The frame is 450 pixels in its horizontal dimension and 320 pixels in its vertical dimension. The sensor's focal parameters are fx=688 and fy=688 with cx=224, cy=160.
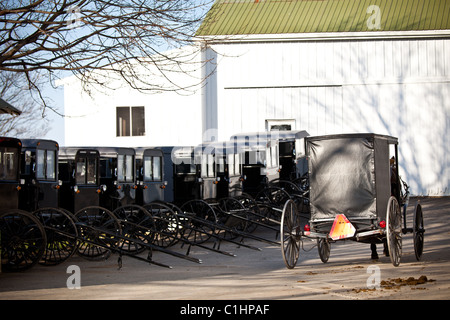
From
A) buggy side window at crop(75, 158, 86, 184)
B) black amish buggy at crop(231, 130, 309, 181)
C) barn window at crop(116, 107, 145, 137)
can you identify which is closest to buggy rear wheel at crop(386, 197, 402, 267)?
buggy side window at crop(75, 158, 86, 184)

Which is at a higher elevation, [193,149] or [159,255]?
[193,149]

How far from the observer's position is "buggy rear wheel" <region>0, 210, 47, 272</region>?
39.9 ft

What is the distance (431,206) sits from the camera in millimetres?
23312

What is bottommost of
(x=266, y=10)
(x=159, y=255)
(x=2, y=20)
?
(x=159, y=255)

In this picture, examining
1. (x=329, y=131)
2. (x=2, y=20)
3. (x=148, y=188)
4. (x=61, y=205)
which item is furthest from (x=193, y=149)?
(x=2, y=20)

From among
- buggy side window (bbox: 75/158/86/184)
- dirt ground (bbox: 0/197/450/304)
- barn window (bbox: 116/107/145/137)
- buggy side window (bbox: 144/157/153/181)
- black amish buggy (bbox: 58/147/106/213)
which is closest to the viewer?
dirt ground (bbox: 0/197/450/304)

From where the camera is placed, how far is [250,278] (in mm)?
11203

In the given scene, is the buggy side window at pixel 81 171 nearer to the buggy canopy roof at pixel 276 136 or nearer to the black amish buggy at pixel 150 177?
the black amish buggy at pixel 150 177

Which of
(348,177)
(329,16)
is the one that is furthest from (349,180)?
(329,16)

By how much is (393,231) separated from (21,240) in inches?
254

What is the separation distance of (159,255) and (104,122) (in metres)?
14.2

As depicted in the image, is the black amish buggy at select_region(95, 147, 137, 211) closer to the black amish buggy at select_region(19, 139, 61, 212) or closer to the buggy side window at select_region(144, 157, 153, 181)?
the buggy side window at select_region(144, 157, 153, 181)

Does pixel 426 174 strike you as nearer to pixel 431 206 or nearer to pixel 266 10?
pixel 431 206

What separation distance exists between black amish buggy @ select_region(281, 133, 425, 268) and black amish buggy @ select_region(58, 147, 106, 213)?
6288 millimetres
